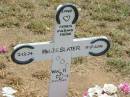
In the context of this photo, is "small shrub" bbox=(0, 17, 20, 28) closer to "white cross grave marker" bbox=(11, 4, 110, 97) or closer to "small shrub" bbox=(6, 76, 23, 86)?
"small shrub" bbox=(6, 76, 23, 86)

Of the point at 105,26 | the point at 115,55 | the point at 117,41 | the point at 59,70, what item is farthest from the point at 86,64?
the point at 59,70

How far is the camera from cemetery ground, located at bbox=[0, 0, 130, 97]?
5.96 meters

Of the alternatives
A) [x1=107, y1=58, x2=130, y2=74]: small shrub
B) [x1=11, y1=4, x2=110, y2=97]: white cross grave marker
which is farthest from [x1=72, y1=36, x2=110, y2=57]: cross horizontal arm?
[x1=107, y1=58, x2=130, y2=74]: small shrub

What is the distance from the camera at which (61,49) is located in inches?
166

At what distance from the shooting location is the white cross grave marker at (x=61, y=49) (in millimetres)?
4047

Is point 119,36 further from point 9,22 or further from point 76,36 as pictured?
point 9,22

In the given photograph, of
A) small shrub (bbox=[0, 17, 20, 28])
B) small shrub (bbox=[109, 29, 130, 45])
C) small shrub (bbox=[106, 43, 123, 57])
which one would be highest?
small shrub (bbox=[0, 17, 20, 28])

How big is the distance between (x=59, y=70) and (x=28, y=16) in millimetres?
3853

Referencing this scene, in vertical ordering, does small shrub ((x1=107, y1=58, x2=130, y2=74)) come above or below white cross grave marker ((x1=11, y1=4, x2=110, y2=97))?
below

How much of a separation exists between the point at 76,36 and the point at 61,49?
3.26 meters

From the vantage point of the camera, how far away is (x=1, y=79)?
588 cm

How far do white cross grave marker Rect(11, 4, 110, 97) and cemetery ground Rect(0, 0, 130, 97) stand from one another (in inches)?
49.8

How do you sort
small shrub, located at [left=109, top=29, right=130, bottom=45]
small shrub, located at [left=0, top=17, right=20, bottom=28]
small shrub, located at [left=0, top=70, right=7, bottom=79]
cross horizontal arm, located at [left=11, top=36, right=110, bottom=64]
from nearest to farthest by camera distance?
cross horizontal arm, located at [left=11, top=36, right=110, bottom=64]
small shrub, located at [left=0, top=70, right=7, bottom=79]
small shrub, located at [left=109, top=29, right=130, bottom=45]
small shrub, located at [left=0, top=17, right=20, bottom=28]

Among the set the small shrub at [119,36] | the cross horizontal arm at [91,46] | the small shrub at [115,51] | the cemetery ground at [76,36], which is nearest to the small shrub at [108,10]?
the cemetery ground at [76,36]
